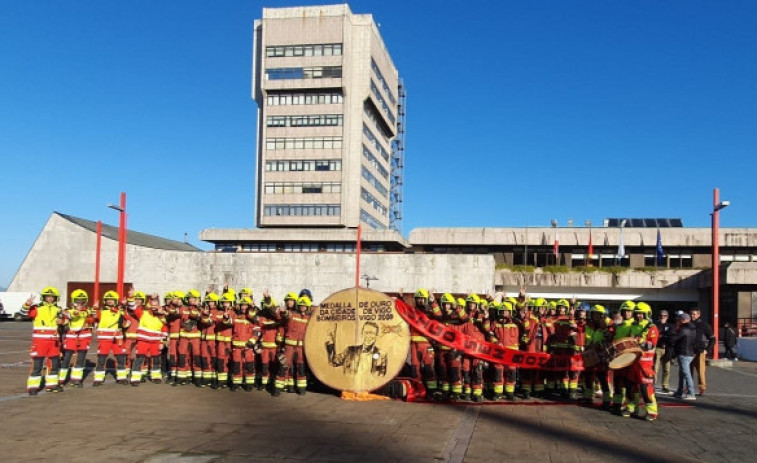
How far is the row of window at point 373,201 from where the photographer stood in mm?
78000

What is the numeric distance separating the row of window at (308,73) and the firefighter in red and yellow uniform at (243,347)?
202ft

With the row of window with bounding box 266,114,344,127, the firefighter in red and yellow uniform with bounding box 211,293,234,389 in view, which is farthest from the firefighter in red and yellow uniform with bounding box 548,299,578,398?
the row of window with bounding box 266,114,344,127

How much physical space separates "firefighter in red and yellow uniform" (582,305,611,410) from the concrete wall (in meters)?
33.4

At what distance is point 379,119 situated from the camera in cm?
8481

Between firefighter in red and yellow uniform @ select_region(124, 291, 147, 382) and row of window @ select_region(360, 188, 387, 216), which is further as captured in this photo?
row of window @ select_region(360, 188, 387, 216)

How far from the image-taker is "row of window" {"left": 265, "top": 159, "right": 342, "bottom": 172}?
244 feet

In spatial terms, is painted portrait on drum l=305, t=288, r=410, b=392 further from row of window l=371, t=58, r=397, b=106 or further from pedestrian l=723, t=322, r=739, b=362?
row of window l=371, t=58, r=397, b=106

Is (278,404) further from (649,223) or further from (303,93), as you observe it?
(303,93)

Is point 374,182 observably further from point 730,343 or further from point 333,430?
point 333,430

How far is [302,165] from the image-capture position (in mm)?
74688

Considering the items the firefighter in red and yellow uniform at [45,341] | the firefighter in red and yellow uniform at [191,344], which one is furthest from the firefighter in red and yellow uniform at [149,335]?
the firefighter in red and yellow uniform at [45,341]

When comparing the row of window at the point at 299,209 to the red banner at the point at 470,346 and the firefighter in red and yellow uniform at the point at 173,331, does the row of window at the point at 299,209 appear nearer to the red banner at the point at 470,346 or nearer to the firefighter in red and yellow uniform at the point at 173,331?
the firefighter in red and yellow uniform at the point at 173,331

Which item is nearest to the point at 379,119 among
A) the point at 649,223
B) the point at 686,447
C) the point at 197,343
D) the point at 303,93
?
the point at 303,93

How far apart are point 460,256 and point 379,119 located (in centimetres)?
4123
